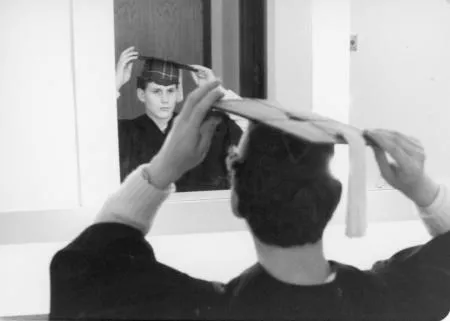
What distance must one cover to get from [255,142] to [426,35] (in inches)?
15.8

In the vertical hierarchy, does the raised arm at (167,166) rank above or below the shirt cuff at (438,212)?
above

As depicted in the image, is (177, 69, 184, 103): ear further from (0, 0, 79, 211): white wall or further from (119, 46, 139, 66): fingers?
(0, 0, 79, 211): white wall

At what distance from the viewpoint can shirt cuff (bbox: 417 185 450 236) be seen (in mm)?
987

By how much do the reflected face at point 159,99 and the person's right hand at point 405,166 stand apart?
0.36m

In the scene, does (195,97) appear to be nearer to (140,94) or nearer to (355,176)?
(140,94)

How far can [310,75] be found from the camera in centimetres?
95

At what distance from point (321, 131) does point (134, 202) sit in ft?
1.19

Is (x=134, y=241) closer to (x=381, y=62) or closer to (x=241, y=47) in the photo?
(x=241, y=47)

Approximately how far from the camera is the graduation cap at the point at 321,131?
92 centimetres

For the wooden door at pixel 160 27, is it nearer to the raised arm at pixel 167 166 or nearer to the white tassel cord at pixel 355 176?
the raised arm at pixel 167 166

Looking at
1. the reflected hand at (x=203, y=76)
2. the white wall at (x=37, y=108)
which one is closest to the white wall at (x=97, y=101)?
the white wall at (x=37, y=108)

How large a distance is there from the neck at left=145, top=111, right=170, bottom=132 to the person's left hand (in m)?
0.02

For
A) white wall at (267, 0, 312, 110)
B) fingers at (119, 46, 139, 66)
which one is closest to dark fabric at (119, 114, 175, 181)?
fingers at (119, 46, 139, 66)

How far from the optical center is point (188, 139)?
0.93 meters
